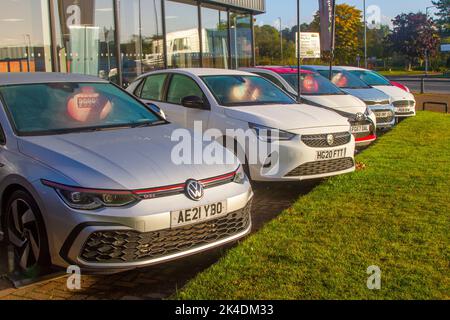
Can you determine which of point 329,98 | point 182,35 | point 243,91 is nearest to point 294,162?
point 243,91

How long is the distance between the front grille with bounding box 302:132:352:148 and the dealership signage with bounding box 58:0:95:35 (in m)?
7.56

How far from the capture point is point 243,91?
754 cm

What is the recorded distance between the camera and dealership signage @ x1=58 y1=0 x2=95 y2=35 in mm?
11945

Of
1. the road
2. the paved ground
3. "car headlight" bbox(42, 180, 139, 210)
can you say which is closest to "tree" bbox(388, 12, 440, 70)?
the road

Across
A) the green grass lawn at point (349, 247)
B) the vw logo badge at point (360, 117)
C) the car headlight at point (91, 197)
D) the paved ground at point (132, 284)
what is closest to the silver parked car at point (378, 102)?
the vw logo badge at point (360, 117)

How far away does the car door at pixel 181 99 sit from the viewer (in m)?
7.13

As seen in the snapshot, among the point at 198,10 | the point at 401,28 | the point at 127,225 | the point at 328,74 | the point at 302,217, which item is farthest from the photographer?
the point at 401,28

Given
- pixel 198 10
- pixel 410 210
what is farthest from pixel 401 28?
pixel 410 210

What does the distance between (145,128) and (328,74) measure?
9.62 metres

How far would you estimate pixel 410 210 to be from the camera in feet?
18.2

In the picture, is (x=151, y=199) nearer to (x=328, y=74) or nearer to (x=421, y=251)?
(x=421, y=251)

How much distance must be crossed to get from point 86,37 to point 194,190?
9634 millimetres

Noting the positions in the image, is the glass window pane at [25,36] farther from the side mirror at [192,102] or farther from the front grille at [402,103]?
the front grille at [402,103]

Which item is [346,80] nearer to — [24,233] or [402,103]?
[402,103]
